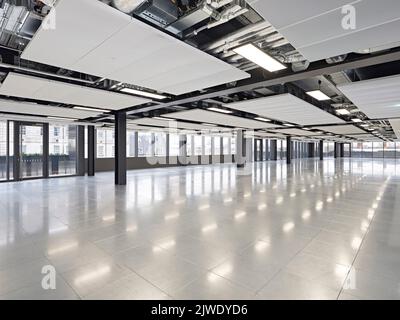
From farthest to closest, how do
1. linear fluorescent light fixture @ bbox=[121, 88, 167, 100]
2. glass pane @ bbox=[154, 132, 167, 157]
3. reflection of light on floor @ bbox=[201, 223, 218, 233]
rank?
glass pane @ bbox=[154, 132, 167, 157]
linear fluorescent light fixture @ bbox=[121, 88, 167, 100]
reflection of light on floor @ bbox=[201, 223, 218, 233]

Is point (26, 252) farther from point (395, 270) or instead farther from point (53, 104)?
point (53, 104)

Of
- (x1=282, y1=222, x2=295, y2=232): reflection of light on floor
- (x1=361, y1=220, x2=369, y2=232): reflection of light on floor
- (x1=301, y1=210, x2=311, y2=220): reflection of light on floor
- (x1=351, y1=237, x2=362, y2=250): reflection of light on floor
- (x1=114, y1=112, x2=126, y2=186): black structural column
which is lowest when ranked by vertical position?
(x1=351, y1=237, x2=362, y2=250): reflection of light on floor

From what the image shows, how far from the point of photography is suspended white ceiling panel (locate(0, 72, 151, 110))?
14.1ft

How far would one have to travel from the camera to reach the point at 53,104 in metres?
6.60

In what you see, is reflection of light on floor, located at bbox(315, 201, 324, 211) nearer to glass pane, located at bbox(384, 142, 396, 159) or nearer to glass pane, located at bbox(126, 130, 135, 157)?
glass pane, located at bbox(126, 130, 135, 157)

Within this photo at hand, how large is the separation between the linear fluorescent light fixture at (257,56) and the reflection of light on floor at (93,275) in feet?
10.1

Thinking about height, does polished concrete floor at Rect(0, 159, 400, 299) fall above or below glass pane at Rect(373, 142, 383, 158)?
below

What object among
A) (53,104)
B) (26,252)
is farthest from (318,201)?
(53,104)

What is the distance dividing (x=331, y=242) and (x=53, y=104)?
24.7ft

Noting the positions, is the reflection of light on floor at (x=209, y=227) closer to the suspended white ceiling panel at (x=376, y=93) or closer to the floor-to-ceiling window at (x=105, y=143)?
the suspended white ceiling panel at (x=376, y=93)

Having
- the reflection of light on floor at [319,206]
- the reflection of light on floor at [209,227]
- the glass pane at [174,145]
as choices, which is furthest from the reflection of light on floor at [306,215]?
the glass pane at [174,145]

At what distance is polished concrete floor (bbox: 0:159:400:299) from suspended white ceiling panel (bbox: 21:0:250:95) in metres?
2.60

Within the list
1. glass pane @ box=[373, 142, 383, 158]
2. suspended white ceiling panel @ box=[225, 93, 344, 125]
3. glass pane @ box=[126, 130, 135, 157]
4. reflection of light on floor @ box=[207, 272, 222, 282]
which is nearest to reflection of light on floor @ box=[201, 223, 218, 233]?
reflection of light on floor @ box=[207, 272, 222, 282]

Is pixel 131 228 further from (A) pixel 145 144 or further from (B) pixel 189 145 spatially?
(B) pixel 189 145
